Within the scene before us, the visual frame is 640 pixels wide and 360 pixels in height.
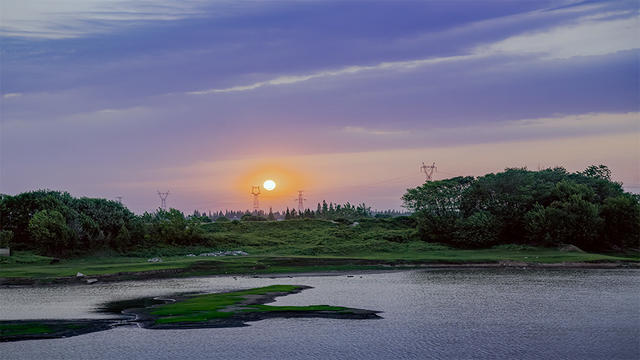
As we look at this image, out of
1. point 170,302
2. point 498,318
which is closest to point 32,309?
point 170,302

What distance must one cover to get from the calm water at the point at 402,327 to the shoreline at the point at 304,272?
4.03 metres

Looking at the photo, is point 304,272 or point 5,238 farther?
point 5,238

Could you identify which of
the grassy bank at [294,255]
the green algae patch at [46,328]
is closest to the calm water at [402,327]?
the green algae patch at [46,328]

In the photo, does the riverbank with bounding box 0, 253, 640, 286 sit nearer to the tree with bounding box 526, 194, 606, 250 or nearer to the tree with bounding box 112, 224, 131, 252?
the tree with bounding box 112, 224, 131, 252

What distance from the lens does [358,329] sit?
1367 inches

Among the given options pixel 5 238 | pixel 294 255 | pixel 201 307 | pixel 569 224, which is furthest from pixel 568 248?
pixel 5 238

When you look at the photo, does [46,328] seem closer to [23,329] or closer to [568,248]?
[23,329]

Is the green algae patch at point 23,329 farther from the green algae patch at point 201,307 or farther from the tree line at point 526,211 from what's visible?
the tree line at point 526,211

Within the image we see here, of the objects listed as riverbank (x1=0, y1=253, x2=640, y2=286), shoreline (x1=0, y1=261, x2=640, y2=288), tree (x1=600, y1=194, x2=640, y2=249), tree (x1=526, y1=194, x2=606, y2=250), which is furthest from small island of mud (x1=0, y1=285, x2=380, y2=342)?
tree (x1=600, y1=194, x2=640, y2=249)

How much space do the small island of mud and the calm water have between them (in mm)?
1377

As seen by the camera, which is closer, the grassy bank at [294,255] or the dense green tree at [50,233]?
the grassy bank at [294,255]

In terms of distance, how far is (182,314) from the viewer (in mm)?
39531

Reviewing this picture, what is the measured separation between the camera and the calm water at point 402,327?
97.1ft

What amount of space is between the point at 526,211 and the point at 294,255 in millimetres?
37626
